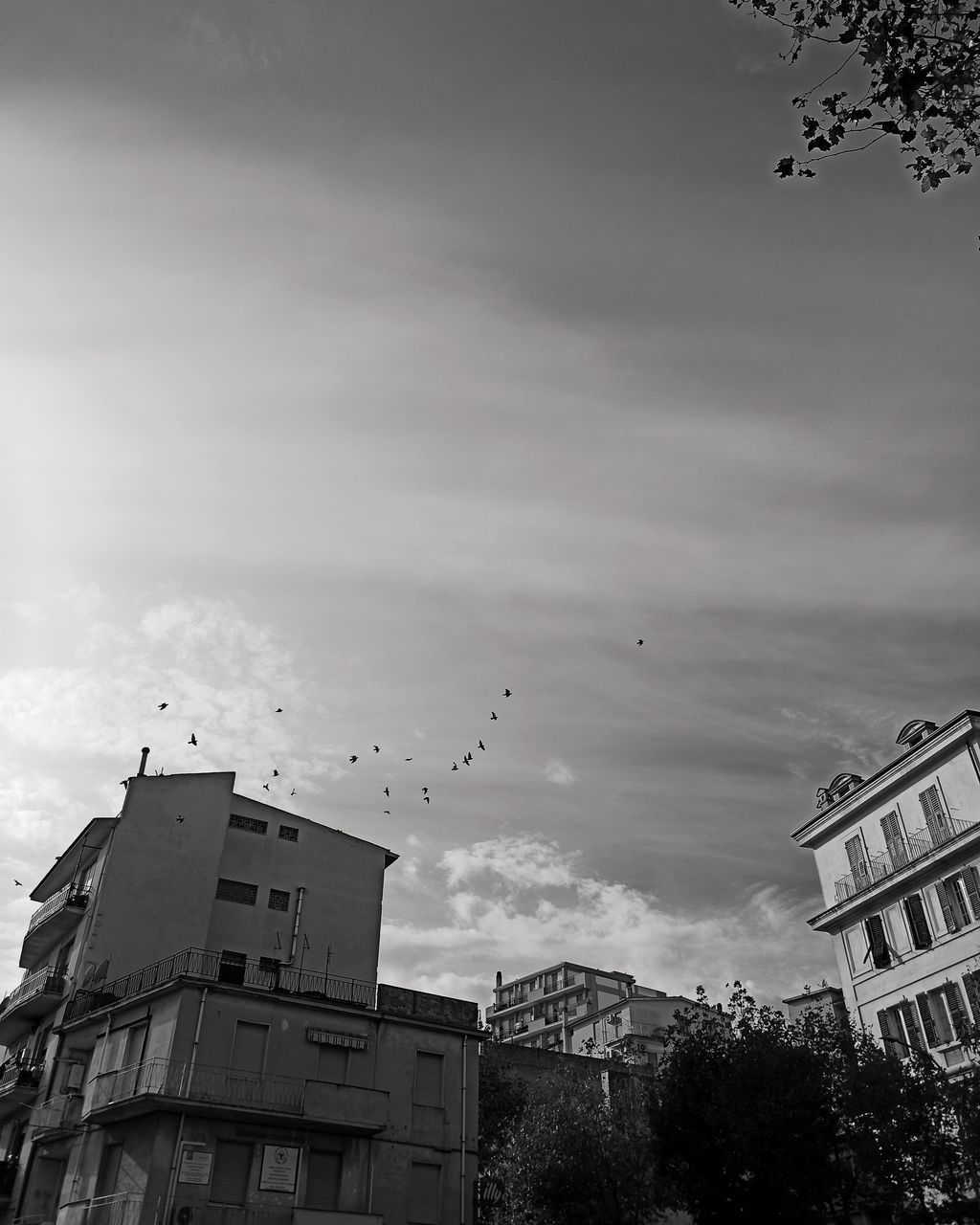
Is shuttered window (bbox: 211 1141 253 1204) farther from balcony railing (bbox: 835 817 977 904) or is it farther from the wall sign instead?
balcony railing (bbox: 835 817 977 904)

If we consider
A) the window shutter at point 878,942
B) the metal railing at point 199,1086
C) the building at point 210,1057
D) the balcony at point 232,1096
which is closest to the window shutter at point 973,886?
the window shutter at point 878,942

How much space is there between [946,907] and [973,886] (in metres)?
1.48

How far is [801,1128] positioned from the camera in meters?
26.7

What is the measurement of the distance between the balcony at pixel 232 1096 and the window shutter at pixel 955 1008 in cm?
1853

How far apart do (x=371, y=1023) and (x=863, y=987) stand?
18404mm

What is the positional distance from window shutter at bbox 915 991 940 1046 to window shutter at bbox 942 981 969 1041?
822 mm

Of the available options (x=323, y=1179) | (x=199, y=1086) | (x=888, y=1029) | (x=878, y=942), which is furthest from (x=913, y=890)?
(x=199, y=1086)

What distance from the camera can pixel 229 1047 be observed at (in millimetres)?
28688

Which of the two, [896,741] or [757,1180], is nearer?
[757,1180]

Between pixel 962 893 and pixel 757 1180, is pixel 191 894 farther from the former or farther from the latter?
pixel 962 893

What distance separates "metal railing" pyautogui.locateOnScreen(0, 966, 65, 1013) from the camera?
37094mm

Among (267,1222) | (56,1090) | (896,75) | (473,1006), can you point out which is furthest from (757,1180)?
(896,75)

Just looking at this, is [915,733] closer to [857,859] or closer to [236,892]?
[857,859]

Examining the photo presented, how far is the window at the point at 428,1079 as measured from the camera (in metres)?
31.2
